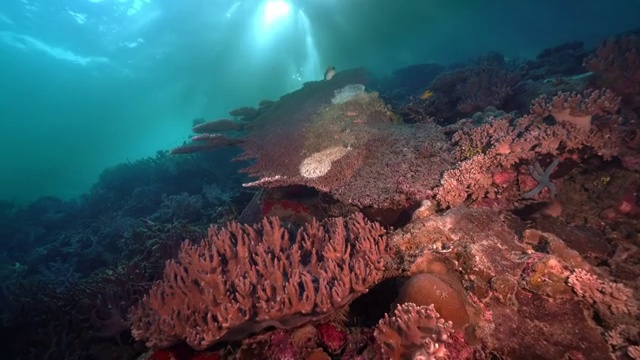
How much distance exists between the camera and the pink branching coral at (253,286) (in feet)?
9.82

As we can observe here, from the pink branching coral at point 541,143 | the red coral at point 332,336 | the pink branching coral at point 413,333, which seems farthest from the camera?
the pink branching coral at point 541,143

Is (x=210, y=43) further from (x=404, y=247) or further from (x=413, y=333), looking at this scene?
(x=413, y=333)

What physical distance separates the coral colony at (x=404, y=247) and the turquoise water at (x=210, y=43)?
30748 millimetres

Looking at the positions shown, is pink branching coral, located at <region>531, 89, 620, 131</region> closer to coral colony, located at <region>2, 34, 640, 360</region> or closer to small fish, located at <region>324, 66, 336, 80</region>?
coral colony, located at <region>2, 34, 640, 360</region>

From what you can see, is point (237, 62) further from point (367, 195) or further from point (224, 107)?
point (367, 195)

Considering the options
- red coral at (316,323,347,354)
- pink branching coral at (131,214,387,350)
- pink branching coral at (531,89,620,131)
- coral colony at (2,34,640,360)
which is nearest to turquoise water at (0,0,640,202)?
coral colony at (2,34,640,360)

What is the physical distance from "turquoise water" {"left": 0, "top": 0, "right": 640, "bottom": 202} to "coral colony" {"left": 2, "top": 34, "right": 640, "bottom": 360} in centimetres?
3075

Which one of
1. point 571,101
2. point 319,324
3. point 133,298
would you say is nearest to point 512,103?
point 571,101

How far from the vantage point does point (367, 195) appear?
453cm

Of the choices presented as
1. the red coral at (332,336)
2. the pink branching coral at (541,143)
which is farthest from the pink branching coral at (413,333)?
the pink branching coral at (541,143)

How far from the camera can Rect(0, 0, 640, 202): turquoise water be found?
33.1 metres

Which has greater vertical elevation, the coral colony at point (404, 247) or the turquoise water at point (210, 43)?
the turquoise water at point (210, 43)

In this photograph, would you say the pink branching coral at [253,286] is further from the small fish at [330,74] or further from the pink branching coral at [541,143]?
the small fish at [330,74]

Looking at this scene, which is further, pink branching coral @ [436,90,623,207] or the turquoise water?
the turquoise water
